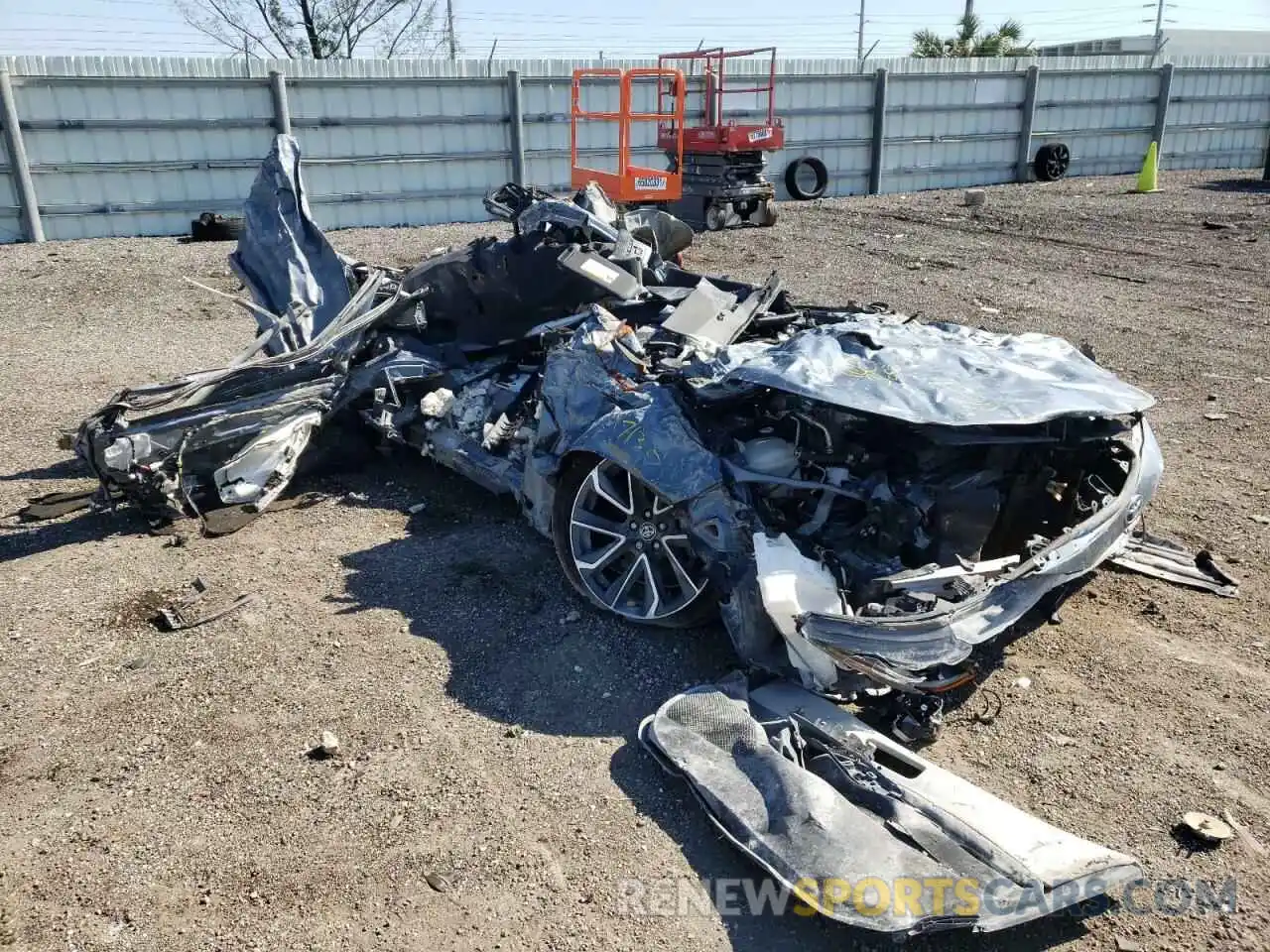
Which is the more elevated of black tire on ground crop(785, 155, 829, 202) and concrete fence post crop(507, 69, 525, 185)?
concrete fence post crop(507, 69, 525, 185)

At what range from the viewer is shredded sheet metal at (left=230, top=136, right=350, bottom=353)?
6.30m

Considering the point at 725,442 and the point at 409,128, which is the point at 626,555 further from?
the point at 409,128

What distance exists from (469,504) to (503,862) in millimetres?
2833

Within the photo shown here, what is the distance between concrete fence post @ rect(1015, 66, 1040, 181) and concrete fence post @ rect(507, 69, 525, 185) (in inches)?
441

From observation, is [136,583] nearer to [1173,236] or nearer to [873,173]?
[1173,236]

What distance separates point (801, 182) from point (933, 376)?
1624cm

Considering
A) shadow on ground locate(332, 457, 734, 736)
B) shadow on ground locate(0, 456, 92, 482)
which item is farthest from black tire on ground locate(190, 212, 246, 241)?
shadow on ground locate(332, 457, 734, 736)

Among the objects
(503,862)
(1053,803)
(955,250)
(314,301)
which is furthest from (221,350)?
(955,250)

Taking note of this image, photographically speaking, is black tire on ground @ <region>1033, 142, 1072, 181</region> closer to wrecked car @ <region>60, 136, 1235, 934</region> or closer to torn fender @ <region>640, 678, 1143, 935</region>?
wrecked car @ <region>60, 136, 1235, 934</region>

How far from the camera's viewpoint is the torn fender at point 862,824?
8.34 feet

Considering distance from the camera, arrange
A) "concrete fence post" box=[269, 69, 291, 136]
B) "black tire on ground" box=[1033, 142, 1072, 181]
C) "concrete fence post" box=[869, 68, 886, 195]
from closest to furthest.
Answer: "concrete fence post" box=[269, 69, 291, 136], "concrete fence post" box=[869, 68, 886, 195], "black tire on ground" box=[1033, 142, 1072, 181]

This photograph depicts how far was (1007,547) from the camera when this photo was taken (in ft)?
12.5

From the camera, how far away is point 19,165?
13695mm

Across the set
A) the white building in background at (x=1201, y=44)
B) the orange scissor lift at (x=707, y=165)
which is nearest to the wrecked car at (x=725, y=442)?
the orange scissor lift at (x=707, y=165)
